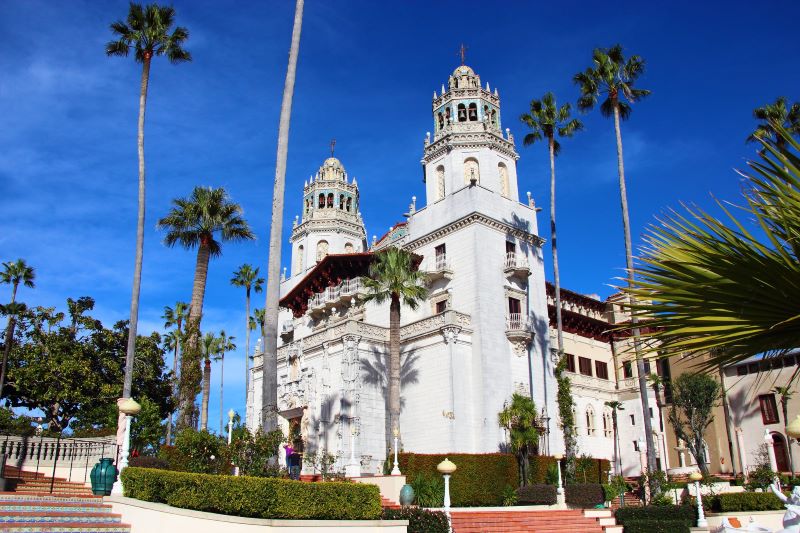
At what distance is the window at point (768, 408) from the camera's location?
44.5 meters

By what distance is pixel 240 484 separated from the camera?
44.5 ft

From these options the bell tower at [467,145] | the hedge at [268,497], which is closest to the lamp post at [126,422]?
the hedge at [268,497]

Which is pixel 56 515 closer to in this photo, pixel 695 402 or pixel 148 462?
pixel 148 462

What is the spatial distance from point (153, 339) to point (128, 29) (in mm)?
32655

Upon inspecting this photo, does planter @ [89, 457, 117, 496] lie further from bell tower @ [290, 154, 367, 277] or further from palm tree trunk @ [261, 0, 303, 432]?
bell tower @ [290, 154, 367, 277]

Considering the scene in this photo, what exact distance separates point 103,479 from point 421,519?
925 cm

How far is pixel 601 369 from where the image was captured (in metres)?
54.1

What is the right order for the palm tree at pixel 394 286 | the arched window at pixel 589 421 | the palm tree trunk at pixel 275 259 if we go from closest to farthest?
the palm tree trunk at pixel 275 259 → the palm tree at pixel 394 286 → the arched window at pixel 589 421

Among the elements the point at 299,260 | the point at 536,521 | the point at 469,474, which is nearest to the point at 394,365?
the point at 469,474

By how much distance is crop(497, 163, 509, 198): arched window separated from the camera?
44.5 m

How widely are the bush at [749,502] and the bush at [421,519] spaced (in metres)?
13.4

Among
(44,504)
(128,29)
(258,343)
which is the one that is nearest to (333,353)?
(258,343)

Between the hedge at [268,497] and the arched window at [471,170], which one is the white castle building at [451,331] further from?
the hedge at [268,497]

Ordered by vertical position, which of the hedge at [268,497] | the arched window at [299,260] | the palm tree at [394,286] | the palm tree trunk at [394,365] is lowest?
the hedge at [268,497]
